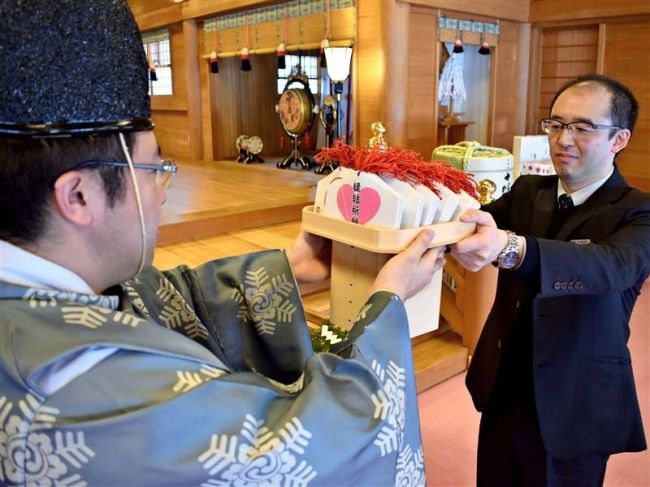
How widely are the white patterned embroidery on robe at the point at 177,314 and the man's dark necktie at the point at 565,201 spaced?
1.05 m

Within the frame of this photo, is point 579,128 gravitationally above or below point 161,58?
below

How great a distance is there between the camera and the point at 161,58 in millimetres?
9062

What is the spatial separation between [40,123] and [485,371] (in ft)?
4.78

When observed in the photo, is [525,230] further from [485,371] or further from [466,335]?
[466,335]

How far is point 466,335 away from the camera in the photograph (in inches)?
134

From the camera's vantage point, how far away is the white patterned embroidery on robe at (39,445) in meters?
0.69

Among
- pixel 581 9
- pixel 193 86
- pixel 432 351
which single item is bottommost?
pixel 432 351

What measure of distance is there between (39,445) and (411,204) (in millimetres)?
756

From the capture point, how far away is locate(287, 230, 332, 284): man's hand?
4.56 ft

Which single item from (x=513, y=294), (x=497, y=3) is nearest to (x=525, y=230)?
(x=513, y=294)

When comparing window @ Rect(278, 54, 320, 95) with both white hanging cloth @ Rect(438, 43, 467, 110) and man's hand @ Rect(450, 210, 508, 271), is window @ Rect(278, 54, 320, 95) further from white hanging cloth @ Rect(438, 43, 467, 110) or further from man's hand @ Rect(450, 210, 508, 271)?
man's hand @ Rect(450, 210, 508, 271)

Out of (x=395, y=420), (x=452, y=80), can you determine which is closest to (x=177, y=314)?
(x=395, y=420)

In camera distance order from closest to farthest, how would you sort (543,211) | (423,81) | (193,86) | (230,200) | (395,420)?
(395,420), (543,211), (230,200), (423,81), (193,86)

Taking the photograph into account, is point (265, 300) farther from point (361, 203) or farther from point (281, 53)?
point (281, 53)
